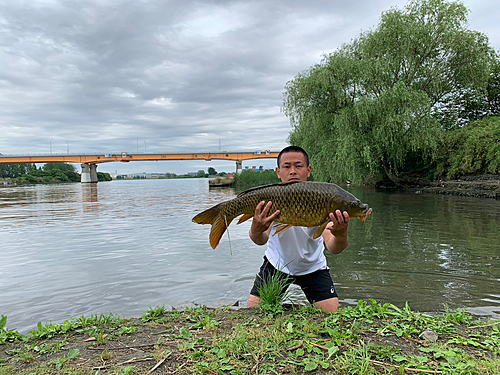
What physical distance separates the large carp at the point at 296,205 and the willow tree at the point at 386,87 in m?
21.7

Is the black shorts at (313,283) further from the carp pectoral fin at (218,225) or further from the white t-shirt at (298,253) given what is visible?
the carp pectoral fin at (218,225)

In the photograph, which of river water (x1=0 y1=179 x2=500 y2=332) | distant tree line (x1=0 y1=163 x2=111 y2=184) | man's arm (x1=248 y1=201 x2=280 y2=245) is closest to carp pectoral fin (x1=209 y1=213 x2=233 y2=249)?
man's arm (x1=248 y1=201 x2=280 y2=245)

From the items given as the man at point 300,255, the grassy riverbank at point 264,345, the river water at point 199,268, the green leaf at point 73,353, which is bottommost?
the river water at point 199,268

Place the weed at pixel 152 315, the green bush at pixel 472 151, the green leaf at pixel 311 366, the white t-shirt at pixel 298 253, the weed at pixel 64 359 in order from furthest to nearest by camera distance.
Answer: the green bush at pixel 472 151 < the white t-shirt at pixel 298 253 < the weed at pixel 152 315 < the weed at pixel 64 359 < the green leaf at pixel 311 366

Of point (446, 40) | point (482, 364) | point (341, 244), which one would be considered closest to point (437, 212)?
point (341, 244)

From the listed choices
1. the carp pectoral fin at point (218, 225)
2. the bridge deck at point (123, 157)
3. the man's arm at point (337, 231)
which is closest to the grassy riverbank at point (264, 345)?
the man's arm at point (337, 231)

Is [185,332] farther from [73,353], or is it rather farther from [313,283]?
[313,283]

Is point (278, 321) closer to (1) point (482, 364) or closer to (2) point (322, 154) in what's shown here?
(1) point (482, 364)

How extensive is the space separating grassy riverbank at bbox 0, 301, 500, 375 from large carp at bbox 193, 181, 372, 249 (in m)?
0.96

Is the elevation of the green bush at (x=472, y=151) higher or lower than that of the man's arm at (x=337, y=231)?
higher

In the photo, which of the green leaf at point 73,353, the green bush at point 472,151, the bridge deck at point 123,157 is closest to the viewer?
the green leaf at point 73,353

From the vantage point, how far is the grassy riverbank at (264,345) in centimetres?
255

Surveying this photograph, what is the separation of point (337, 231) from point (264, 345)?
1375 mm

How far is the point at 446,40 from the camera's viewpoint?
27.5 m
